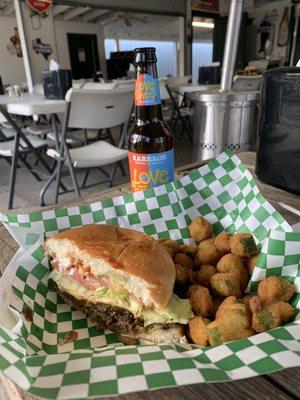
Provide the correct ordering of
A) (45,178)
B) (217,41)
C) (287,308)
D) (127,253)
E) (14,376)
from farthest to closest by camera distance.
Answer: (217,41), (45,178), (127,253), (287,308), (14,376)

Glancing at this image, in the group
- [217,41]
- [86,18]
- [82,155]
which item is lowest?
[82,155]

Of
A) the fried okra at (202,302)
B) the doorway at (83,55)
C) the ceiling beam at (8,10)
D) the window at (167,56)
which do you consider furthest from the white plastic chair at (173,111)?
the window at (167,56)

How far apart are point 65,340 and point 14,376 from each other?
17 cm

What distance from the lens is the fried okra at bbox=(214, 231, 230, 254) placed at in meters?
0.66

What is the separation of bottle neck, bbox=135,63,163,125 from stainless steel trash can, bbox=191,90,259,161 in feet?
2.86

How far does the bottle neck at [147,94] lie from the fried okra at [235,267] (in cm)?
44

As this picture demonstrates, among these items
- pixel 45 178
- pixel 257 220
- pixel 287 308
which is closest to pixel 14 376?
pixel 287 308

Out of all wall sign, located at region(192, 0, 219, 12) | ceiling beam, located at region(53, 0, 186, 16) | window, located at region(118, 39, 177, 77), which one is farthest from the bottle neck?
window, located at region(118, 39, 177, 77)

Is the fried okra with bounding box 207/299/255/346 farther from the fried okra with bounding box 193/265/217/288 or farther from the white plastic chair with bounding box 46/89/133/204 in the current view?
the white plastic chair with bounding box 46/89/133/204

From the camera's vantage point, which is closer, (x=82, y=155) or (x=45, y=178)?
(x=82, y=155)

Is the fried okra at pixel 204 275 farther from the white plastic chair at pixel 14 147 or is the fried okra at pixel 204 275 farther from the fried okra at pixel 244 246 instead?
the white plastic chair at pixel 14 147

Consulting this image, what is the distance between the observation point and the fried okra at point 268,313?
47cm

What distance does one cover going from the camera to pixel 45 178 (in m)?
3.67

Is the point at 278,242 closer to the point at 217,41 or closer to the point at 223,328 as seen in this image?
the point at 223,328
